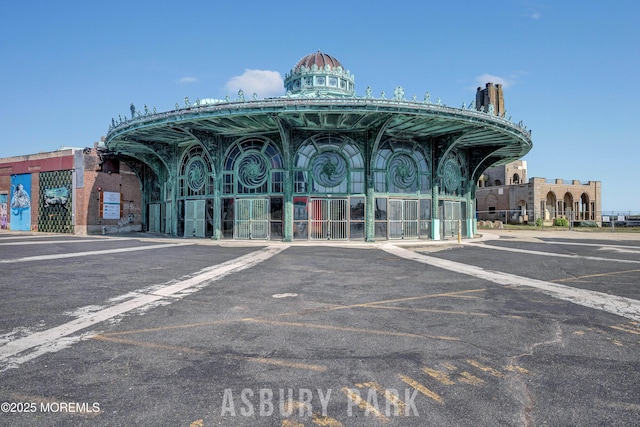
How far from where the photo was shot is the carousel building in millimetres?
19250

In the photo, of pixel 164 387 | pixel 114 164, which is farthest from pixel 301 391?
pixel 114 164

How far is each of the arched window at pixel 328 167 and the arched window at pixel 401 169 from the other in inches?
52.0

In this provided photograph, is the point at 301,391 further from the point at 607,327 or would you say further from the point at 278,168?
the point at 278,168

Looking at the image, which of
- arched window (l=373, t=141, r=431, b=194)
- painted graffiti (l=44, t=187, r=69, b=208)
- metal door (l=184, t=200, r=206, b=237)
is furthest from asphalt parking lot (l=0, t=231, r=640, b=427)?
painted graffiti (l=44, t=187, r=69, b=208)

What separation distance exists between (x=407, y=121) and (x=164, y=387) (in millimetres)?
19245

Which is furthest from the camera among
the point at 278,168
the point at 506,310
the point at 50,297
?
the point at 278,168

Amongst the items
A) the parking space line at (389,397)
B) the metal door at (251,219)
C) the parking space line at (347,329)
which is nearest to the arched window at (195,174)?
the metal door at (251,219)

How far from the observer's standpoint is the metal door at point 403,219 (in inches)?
888

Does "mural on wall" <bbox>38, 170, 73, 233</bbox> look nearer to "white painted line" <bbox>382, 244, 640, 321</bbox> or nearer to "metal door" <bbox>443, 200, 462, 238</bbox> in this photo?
"metal door" <bbox>443, 200, 462, 238</bbox>

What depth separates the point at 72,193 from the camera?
31.6 meters

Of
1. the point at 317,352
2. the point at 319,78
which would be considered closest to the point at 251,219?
the point at 319,78

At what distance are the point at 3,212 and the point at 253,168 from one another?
3258 cm

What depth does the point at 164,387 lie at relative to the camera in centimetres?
334

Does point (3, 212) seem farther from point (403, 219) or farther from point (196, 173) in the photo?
point (403, 219)
